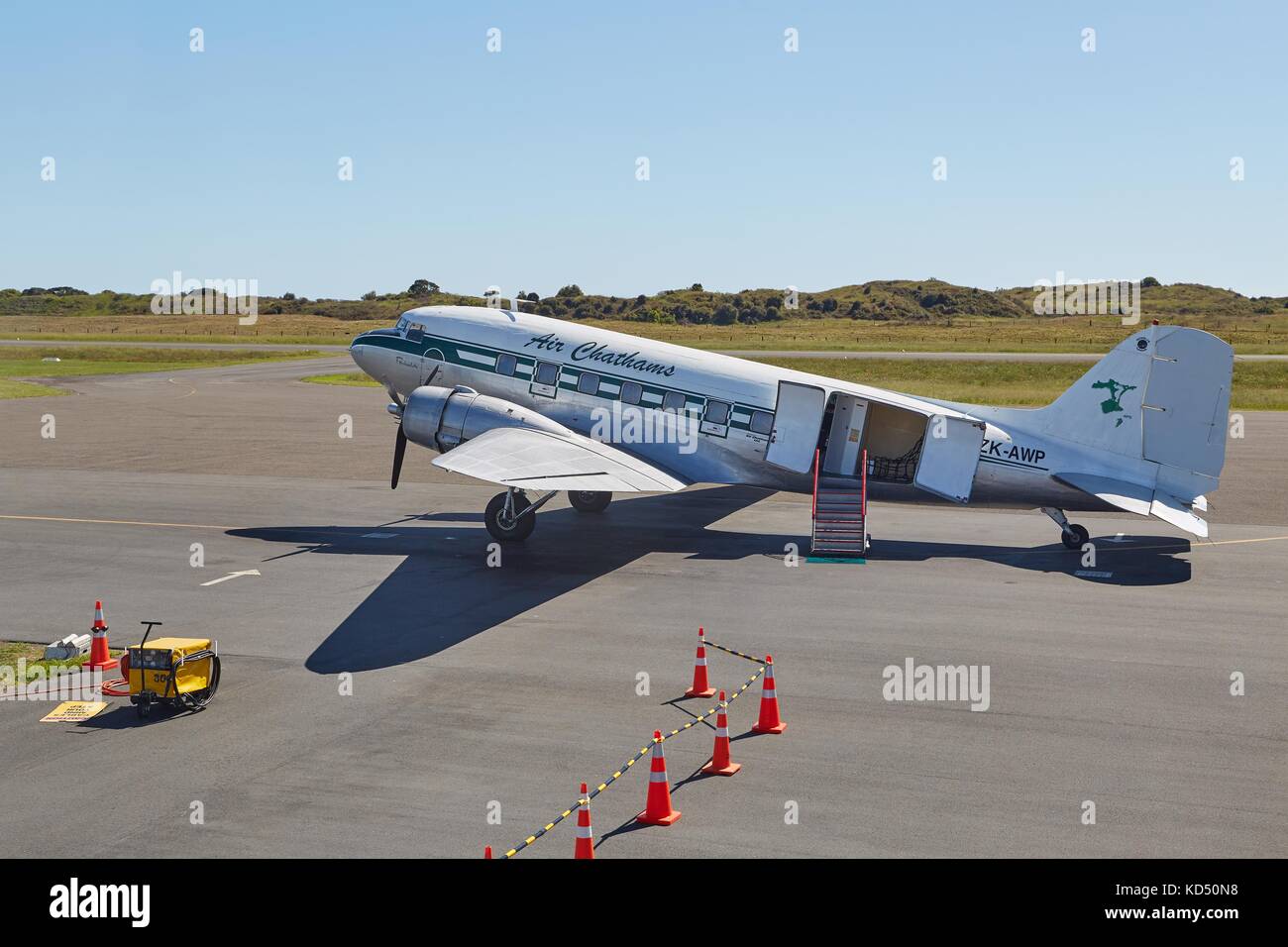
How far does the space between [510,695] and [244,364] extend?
258 ft

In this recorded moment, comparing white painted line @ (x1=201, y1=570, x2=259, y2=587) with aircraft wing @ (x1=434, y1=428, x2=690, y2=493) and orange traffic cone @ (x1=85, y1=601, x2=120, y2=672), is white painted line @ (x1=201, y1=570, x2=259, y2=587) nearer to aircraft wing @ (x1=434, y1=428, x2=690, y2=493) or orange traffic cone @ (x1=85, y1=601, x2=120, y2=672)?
aircraft wing @ (x1=434, y1=428, x2=690, y2=493)

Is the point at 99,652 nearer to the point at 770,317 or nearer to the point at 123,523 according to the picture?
the point at 123,523

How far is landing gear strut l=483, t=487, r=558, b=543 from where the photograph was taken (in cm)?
2530

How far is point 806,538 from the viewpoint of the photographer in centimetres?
2677

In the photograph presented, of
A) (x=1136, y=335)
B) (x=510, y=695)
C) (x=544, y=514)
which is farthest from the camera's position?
(x=544, y=514)

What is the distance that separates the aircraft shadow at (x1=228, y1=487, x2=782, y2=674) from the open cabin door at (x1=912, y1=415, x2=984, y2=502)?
4.07 metres

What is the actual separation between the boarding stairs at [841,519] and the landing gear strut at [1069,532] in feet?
13.9

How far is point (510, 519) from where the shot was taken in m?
25.3

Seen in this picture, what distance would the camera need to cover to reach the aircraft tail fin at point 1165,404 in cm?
2348

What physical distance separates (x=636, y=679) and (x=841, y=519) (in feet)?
33.6

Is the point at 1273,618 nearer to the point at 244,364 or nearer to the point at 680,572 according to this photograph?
the point at 680,572

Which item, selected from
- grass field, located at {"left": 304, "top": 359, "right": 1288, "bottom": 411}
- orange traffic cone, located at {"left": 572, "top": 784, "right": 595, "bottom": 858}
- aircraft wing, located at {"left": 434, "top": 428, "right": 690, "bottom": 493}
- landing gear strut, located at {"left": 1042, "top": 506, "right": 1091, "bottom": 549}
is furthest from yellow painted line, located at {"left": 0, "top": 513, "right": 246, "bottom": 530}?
grass field, located at {"left": 304, "top": 359, "right": 1288, "bottom": 411}
